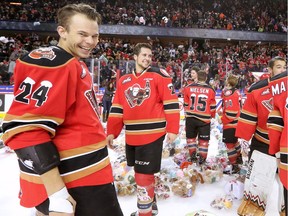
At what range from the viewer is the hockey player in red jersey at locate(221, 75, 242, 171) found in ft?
14.4

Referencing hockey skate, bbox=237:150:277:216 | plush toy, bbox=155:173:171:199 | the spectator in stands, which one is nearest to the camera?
hockey skate, bbox=237:150:277:216

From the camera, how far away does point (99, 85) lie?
1030 centimetres

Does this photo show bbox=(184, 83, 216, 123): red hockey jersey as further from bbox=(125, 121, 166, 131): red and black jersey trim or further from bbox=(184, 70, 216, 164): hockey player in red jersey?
bbox=(125, 121, 166, 131): red and black jersey trim

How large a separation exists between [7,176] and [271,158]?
339 cm

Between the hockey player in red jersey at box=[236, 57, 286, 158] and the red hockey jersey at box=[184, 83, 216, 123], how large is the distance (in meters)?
1.58

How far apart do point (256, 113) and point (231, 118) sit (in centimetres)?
167

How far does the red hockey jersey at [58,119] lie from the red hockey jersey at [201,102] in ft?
10.6

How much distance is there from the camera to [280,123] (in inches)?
66.1

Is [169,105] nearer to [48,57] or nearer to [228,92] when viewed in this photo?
[48,57]

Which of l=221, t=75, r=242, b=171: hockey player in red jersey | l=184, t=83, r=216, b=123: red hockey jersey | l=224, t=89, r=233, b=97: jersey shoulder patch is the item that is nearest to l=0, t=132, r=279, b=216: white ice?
l=221, t=75, r=242, b=171: hockey player in red jersey

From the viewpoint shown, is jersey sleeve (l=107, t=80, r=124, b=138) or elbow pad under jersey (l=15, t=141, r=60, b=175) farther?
jersey sleeve (l=107, t=80, r=124, b=138)

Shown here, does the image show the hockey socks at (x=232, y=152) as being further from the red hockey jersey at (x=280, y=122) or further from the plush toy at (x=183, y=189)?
the red hockey jersey at (x=280, y=122)

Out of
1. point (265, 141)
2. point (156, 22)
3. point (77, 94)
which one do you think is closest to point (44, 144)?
point (77, 94)

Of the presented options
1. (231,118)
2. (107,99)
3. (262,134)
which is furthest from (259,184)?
(107,99)
